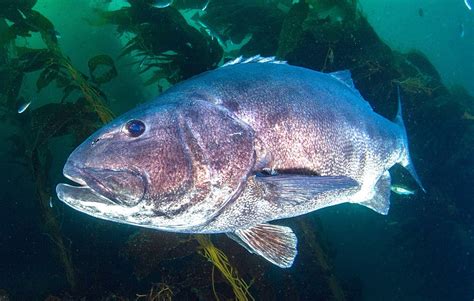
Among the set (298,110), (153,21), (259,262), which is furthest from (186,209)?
(153,21)

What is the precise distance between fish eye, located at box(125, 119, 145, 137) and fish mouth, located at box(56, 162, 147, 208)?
218 millimetres

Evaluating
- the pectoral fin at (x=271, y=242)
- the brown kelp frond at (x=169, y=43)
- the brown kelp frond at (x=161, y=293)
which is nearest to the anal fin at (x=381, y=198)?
the pectoral fin at (x=271, y=242)

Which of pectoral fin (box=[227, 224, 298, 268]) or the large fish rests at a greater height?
the large fish

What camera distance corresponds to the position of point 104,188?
162 centimetres

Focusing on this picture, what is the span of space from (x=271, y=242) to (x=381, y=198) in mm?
1370

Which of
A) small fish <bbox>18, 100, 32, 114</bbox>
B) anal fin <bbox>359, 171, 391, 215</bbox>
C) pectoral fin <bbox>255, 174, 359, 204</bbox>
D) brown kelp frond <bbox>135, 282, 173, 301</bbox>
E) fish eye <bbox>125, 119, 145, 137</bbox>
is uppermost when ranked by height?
fish eye <bbox>125, 119, 145, 137</bbox>

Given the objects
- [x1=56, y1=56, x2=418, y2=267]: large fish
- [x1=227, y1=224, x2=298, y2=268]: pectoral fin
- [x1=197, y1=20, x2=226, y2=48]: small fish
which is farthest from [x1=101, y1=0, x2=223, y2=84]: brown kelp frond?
[x1=227, y1=224, x2=298, y2=268]: pectoral fin

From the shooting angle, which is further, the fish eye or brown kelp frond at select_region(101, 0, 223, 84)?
brown kelp frond at select_region(101, 0, 223, 84)

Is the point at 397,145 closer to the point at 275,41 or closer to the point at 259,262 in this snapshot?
the point at 259,262

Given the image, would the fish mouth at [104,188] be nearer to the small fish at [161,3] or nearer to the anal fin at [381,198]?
the anal fin at [381,198]

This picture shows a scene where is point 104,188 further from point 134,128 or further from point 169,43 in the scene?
point 169,43

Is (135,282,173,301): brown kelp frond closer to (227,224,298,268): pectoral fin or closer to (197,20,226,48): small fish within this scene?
(227,224,298,268): pectoral fin

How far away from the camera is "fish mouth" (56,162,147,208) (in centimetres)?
162

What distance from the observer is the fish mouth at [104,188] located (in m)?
1.62
